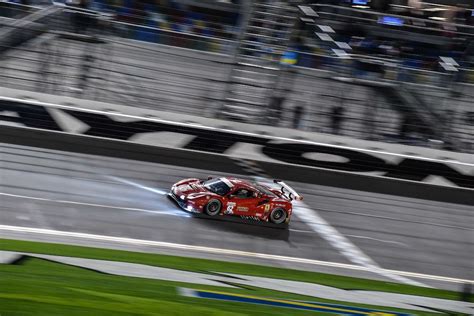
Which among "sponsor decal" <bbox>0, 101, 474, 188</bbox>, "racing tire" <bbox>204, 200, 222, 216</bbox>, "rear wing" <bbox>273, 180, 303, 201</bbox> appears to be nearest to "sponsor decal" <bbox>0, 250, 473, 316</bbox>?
"racing tire" <bbox>204, 200, 222, 216</bbox>

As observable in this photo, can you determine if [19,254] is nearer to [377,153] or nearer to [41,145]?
[41,145]

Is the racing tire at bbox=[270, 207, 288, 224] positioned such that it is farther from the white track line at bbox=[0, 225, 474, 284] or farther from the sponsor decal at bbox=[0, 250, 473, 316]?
the sponsor decal at bbox=[0, 250, 473, 316]

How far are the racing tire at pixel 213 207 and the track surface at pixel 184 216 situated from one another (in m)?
0.16

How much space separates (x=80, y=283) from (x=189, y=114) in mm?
7642

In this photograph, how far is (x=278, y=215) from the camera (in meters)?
11.7

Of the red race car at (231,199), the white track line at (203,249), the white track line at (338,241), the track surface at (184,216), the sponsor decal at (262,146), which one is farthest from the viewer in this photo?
the sponsor decal at (262,146)

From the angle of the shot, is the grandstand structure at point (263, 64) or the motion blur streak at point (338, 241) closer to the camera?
the motion blur streak at point (338, 241)

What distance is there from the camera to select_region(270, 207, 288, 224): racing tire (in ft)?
38.3

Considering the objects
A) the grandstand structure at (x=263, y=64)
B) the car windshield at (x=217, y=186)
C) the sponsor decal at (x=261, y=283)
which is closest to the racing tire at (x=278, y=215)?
the car windshield at (x=217, y=186)

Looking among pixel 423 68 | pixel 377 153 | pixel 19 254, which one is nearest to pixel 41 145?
pixel 19 254

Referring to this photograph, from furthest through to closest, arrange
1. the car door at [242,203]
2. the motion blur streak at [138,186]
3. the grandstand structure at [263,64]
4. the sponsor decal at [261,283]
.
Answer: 1. the grandstand structure at [263,64]
2. the motion blur streak at [138,186]
3. the car door at [242,203]
4. the sponsor decal at [261,283]

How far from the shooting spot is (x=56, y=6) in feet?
47.0

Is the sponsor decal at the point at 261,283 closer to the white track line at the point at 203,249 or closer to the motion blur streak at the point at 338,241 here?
the white track line at the point at 203,249

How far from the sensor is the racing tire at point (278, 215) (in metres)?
11.7
